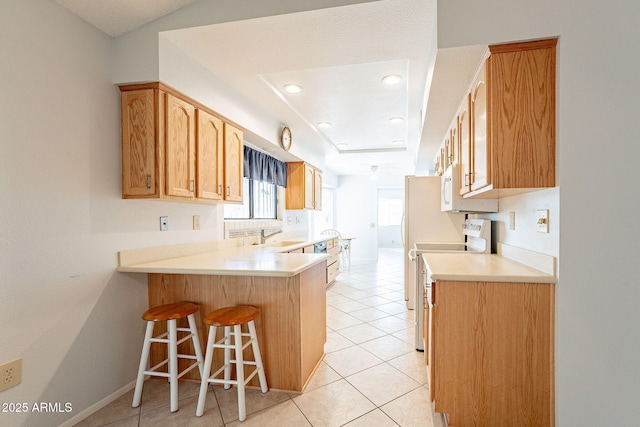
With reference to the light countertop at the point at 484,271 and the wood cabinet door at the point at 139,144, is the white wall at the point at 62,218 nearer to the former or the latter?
the wood cabinet door at the point at 139,144

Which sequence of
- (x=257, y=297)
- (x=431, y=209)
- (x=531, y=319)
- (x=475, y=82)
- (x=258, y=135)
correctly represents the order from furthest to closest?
(x=431, y=209), (x=258, y=135), (x=257, y=297), (x=475, y=82), (x=531, y=319)

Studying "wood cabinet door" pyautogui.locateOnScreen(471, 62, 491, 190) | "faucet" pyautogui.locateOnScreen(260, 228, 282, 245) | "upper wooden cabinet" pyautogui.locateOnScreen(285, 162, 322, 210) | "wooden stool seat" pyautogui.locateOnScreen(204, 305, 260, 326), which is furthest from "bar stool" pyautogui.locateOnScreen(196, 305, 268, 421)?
"upper wooden cabinet" pyautogui.locateOnScreen(285, 162, 322, 210)

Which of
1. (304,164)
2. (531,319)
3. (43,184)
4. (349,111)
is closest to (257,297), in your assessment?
(43,184)

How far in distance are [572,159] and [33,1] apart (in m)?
2.75

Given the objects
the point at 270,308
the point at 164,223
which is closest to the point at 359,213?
the point at 164,223

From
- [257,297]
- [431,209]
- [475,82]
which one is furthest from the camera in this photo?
[431,209]

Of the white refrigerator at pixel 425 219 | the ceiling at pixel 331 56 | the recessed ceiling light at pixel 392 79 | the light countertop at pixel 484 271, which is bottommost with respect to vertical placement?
the light countertop at pixel 484 271

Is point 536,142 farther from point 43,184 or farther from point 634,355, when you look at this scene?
point 43,184

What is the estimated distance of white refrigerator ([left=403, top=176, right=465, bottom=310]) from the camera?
12.9 ft

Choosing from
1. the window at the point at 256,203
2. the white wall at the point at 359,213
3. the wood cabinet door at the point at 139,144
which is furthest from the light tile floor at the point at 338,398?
the white wall at the point at 359,213

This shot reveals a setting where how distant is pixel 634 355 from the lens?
4.85 feet

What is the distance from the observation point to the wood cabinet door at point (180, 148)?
2.17m

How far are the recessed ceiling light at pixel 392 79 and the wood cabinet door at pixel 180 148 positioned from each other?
1605mm

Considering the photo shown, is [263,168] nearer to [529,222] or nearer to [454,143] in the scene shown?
[454,143]
